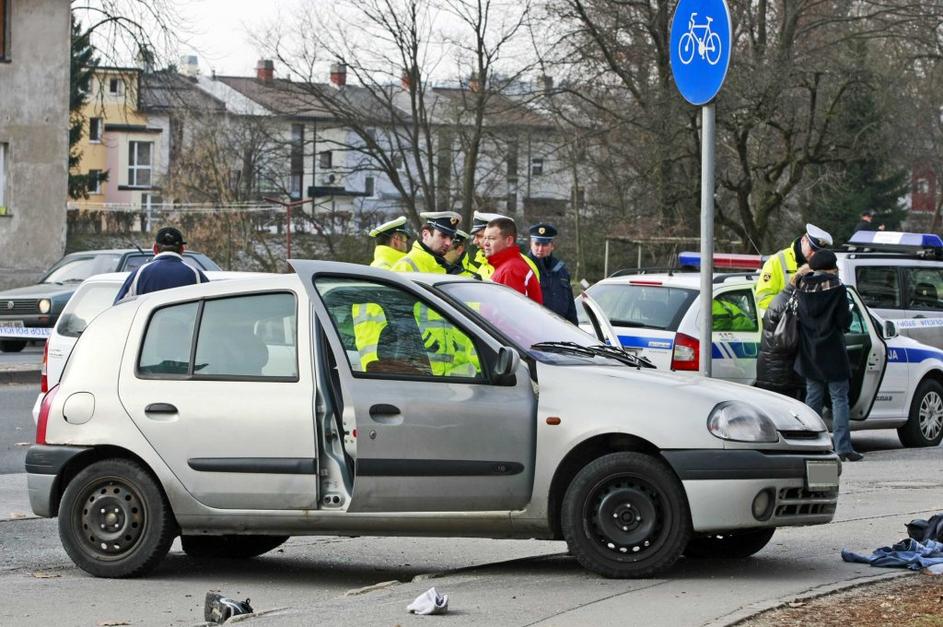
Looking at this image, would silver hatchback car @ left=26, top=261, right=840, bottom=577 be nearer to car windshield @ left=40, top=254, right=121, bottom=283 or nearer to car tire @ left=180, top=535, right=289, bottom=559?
car tire @ left=180, top=535, right=289, bottom=559

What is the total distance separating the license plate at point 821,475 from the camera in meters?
7.41

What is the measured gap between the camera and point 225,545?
863 centimetres

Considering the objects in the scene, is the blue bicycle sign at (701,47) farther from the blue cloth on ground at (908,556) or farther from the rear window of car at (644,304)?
the rear window of car at (644,304)

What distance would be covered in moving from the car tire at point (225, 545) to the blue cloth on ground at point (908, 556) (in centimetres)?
314

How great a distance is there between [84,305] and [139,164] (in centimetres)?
9056

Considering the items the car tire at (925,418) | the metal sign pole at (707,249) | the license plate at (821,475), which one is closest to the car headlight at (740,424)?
the license plate at (821,475)

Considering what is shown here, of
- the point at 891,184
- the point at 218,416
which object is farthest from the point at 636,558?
the point at 891,184

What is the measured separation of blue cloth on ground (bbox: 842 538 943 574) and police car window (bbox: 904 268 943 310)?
475 inches

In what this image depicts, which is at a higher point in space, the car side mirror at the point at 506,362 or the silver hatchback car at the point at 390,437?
the car side mirror at the point at 506,362

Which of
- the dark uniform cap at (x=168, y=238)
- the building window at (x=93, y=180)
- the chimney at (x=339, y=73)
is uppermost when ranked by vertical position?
the chimney at (x=339, y=73)

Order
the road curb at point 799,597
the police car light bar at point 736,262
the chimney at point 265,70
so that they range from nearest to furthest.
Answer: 1. the road curb at point 799,597
2. the police car light bar at point 736,262
3. the chimney at point 265,70

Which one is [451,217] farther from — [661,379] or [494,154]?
[494,154]

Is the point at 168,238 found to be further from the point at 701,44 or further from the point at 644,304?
the point at 644,304

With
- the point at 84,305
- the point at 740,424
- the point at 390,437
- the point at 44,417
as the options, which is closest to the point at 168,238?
the point at 84,305
